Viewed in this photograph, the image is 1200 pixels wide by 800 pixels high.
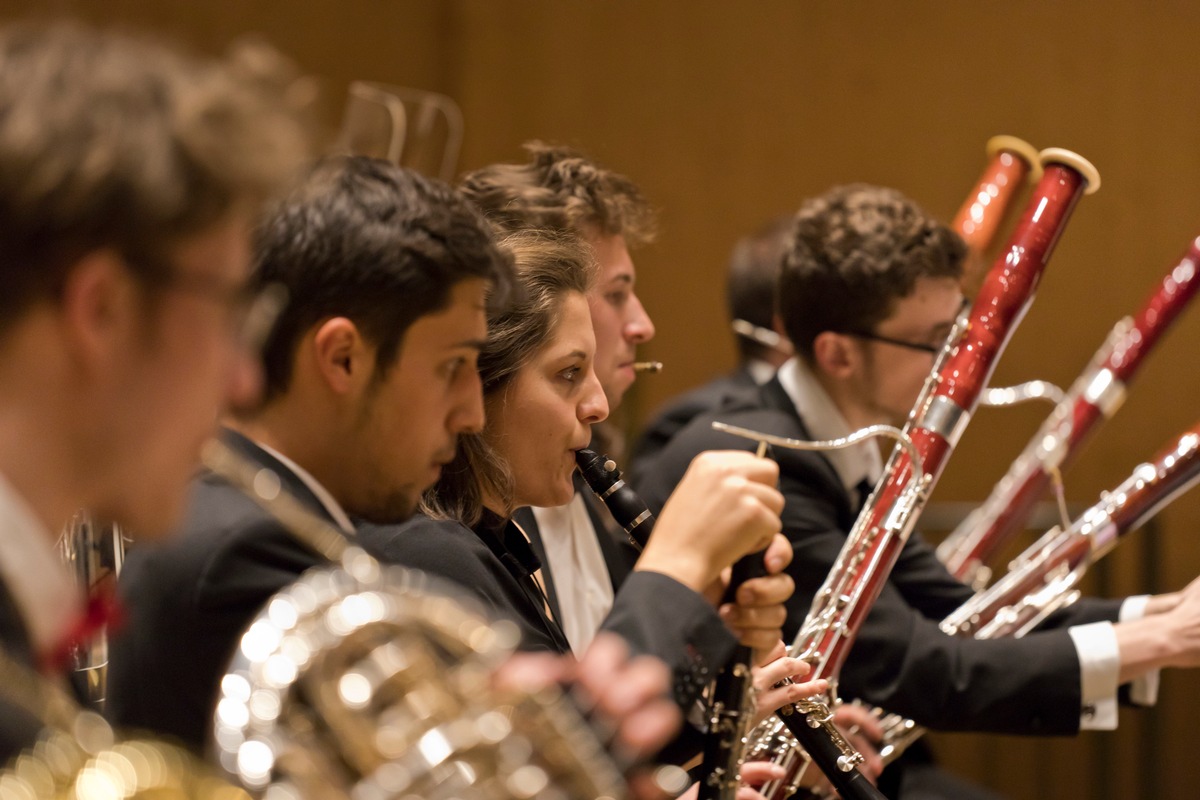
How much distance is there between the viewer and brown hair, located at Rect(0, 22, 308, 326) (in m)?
0.80

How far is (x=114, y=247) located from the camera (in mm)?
820

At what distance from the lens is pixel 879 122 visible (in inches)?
170

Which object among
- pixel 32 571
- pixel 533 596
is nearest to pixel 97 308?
pixel 32 571

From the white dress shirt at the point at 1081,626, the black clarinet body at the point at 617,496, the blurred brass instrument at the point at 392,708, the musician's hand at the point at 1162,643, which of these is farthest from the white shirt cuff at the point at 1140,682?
the blurred brass instrument at the point at 392,708

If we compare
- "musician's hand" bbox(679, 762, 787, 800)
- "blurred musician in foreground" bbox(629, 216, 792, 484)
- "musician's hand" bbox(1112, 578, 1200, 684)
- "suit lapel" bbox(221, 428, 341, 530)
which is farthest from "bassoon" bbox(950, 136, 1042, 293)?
"suit lapel" bbox(221, 428, 341, 530)

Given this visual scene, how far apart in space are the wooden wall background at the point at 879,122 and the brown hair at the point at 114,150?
3.20 m

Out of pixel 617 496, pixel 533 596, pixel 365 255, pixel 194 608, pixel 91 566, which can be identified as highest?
pixel 365 255

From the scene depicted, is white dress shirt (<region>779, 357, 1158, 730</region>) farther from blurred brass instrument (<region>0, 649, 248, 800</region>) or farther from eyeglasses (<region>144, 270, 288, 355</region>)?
blurred brass instrument (<region>0, 649, 248, 800</region>)

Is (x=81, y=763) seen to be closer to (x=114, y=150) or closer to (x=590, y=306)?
(x=114, y=150)

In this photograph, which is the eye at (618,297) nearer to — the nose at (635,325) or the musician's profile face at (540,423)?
the nose at (635,325)

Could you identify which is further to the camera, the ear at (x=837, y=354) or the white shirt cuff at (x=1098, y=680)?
the ear at (x=837, y=354)

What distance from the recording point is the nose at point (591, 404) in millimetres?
1639

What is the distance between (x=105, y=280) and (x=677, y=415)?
2.66 m

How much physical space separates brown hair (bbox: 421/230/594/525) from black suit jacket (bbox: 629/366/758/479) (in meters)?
1.69
